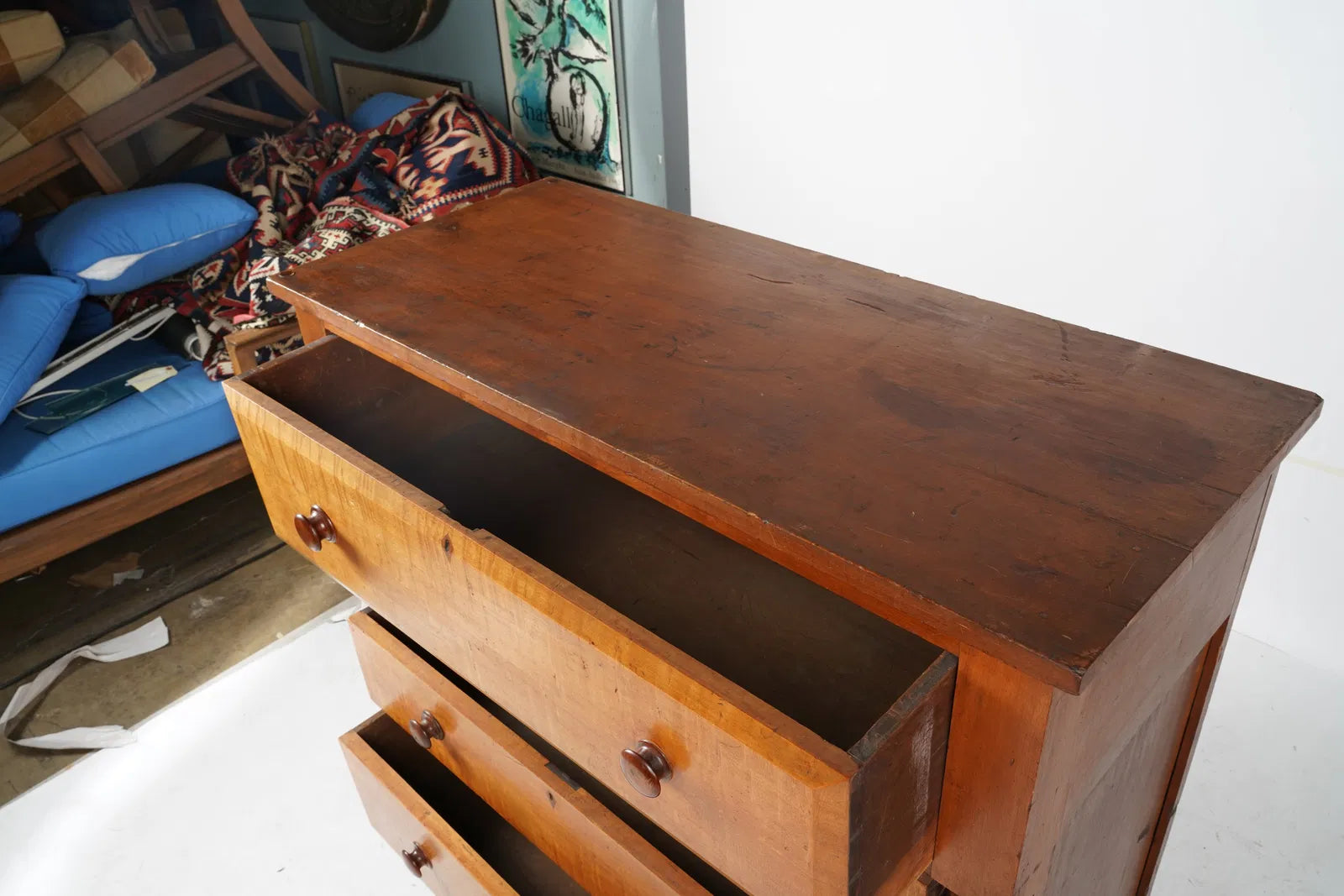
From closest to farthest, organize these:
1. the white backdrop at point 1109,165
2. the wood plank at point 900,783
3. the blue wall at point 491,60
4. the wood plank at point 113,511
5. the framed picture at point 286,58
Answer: the wood plank at point 900,783
the white backdrop at point 1109,165
the wood plank at point 113,511
the blue wall at point 491,60
the framed picture at point 286,58

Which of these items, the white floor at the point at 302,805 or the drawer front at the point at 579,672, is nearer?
the drawer front at the point at 579,672

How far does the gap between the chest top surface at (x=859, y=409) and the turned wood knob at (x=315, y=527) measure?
0.17 metres

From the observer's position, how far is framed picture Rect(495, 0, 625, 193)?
6.47 ft

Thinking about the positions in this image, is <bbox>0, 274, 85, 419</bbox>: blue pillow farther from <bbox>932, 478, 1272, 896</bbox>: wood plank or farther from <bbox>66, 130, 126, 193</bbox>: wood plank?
<bbox>932, 478, 1272, 896</bbox>: wood plank

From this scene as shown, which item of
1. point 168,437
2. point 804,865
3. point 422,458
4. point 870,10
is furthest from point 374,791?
point 870,10

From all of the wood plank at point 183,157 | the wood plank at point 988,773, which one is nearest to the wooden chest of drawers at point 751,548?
the wood plank at point 988,773

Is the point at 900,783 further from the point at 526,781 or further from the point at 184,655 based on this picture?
the point at 184,655

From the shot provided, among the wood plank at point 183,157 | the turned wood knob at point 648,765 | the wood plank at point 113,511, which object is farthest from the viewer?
the wood plank at point 183,157

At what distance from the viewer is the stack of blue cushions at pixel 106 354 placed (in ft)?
5.45

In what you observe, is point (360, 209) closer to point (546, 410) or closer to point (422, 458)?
point (422, 458)

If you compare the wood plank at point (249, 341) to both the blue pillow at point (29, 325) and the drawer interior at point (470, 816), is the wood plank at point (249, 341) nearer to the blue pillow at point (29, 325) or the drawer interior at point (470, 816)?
the blue pillow at point (29, 325)

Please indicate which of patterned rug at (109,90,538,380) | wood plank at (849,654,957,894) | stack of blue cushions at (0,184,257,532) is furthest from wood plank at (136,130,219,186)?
wood plank at (849,654,957,894)

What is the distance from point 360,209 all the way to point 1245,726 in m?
1.81

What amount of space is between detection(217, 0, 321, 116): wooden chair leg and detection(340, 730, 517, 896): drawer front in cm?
183
